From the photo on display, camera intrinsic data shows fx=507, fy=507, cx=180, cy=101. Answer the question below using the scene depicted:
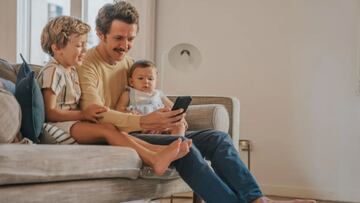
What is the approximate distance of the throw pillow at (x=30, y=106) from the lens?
1.68m

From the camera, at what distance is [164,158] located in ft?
5.62

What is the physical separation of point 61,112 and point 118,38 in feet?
1.42

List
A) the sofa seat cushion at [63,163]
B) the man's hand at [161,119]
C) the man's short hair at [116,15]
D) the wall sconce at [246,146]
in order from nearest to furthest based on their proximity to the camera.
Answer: the sofa seat cushion at [63,163], the man's hand at [161,119], the man's short hair at [116,15], the wall sconce at [246,146]

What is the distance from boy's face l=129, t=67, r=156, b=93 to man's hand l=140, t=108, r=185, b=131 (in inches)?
15.1

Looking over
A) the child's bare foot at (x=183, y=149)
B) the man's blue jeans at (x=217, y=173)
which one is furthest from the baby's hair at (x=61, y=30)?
the child's bare foot at (x=183, y=149)

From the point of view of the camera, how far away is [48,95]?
6.04ft

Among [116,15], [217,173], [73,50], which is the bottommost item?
[217,173]

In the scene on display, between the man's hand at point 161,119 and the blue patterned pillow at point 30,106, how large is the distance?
0.36 m

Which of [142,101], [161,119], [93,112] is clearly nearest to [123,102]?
[142,101]

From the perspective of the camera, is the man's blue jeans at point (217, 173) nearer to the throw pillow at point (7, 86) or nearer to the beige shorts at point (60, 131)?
the beige shorts at point (60, 131)

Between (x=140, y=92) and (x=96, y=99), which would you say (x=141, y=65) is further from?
(x=96, y=99)

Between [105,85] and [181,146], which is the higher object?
[105,85]

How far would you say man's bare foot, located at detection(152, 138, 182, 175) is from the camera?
67.3 inches

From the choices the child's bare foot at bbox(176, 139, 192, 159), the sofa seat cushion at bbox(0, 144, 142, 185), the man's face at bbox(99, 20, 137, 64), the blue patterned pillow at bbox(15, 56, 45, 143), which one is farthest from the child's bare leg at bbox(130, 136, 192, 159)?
the man's face at bbox(99, 20, 137, 64)
